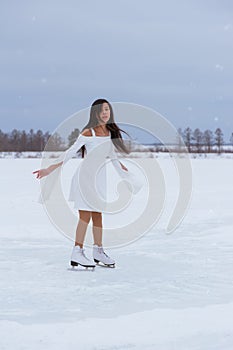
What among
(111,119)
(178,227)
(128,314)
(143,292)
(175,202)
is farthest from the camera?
(175,202)

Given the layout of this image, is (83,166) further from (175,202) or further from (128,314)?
(175,202)

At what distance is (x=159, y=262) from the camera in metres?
5.34

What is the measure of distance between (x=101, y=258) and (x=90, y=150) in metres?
1.10

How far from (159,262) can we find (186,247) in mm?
891

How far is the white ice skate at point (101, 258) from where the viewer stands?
16.9ft

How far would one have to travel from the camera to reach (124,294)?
4148mm

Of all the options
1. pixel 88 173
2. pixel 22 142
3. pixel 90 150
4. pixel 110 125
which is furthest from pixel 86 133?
pixel 22 142

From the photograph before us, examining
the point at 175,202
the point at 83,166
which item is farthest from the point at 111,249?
the point at 175,202

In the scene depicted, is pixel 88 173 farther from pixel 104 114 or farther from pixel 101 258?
pixel 101 258

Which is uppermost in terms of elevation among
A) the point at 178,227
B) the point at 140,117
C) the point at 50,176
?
the point at 140,117

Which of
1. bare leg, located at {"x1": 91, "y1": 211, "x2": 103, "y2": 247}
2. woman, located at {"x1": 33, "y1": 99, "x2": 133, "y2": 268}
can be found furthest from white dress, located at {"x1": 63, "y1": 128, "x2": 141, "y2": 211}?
bare leg, located at {"x1": 91, "y1": 211, "x2": 103, "y2": 247}

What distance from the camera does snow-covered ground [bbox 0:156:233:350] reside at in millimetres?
3169

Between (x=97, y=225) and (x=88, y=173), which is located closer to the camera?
(x=88, y=173)

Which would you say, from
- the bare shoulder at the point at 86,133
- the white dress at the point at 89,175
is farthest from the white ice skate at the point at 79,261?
→ the bare shoulder at the point at 86,133
